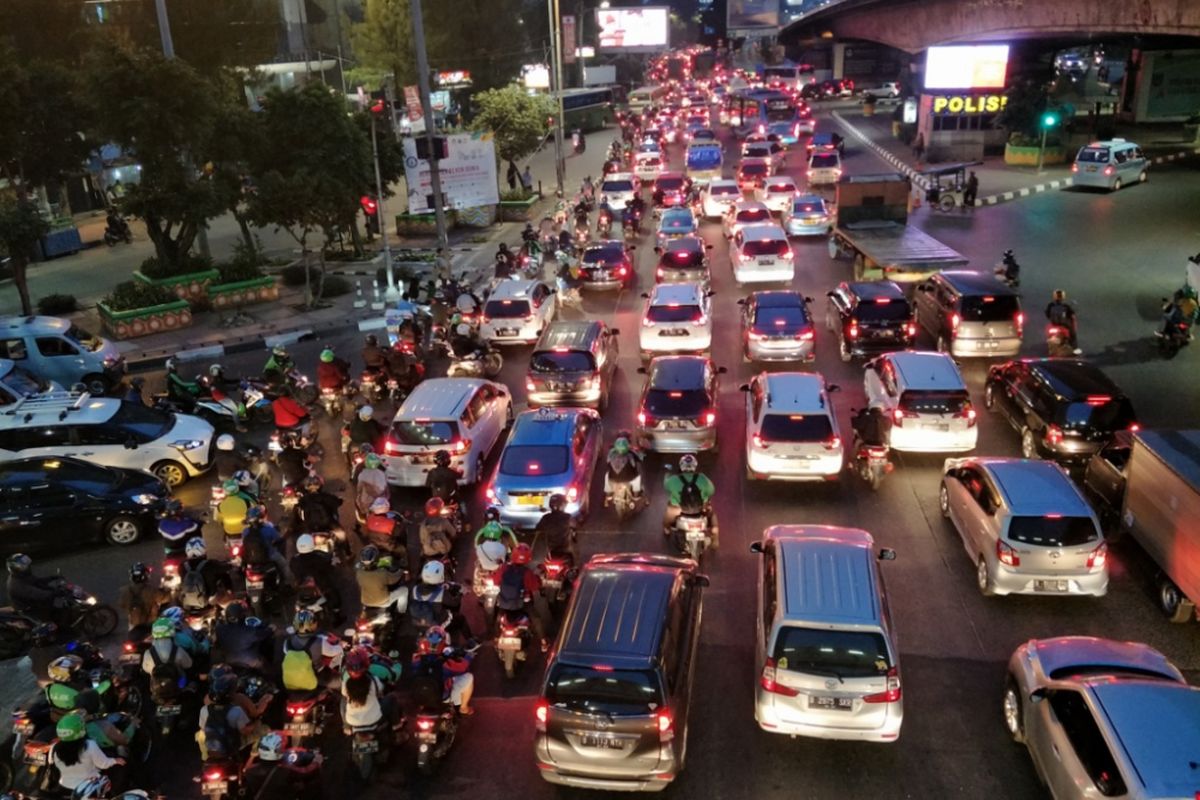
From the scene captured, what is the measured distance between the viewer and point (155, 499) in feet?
48.2

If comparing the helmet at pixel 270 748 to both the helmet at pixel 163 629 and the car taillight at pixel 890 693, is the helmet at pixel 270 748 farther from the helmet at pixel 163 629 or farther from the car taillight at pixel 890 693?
the car taillight at pixel 890 693

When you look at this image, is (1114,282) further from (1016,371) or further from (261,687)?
(261,687)

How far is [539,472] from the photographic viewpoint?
13.4m

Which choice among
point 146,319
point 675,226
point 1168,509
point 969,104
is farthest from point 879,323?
point 969,104

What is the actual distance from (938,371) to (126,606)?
41.7ft

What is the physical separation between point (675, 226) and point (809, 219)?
17.3 ft

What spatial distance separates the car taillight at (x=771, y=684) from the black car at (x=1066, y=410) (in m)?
8.60

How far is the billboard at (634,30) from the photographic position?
278 ft

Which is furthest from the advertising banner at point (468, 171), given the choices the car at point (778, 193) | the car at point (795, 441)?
the car at point (795, 441)

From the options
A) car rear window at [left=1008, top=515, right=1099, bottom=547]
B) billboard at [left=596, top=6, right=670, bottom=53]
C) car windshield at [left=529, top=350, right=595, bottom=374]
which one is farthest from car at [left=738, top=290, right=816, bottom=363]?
billboard at [left=596, top=6, right=670, bottom=53]

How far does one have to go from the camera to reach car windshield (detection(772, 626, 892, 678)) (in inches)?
338

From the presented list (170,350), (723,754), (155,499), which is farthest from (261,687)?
(170,350)

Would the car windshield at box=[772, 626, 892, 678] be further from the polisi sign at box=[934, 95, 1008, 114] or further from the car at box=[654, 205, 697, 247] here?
the polisi sign at box=[934, 95, 1008, 114]

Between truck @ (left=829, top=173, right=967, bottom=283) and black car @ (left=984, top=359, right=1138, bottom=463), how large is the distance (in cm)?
739
